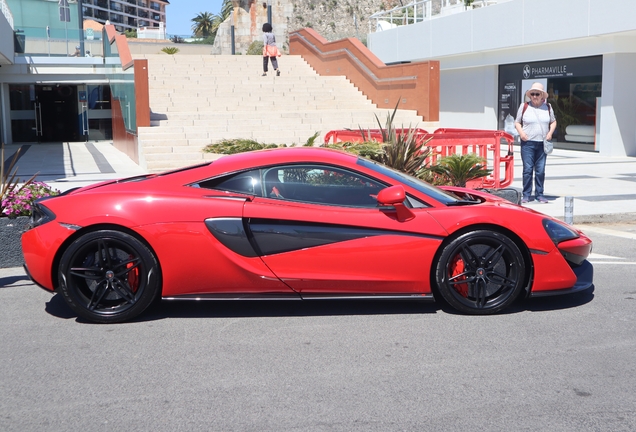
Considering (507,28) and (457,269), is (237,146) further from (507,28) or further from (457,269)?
A: (507,28)

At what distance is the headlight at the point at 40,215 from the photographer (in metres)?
5.66

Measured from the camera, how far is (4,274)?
24.8 feet

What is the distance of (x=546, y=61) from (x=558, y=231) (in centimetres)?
1961

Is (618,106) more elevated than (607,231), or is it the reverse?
(618,106)

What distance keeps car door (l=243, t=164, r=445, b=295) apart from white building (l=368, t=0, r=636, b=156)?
16011 millimetres

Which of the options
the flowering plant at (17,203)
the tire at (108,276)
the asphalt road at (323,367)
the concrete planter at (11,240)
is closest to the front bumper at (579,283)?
the asphalt road at (323,367)

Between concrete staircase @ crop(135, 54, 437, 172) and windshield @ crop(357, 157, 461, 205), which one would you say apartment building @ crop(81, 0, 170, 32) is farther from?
windshield @ crop(357, 157, 461, 205)

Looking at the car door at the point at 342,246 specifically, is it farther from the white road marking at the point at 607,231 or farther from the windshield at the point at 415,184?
the white road marking at the point at 607,231

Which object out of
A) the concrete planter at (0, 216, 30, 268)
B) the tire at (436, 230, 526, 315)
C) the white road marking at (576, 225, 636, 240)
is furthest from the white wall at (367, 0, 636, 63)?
the concrete planter at (0, 216, 30, 268)

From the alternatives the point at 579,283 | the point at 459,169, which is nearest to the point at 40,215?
the point at 579,283

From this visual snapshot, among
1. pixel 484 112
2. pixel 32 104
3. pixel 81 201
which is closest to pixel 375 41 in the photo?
pixel 484 112

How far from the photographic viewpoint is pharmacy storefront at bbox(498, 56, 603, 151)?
21859 millimetres

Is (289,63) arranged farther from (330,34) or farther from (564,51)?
(330,34)

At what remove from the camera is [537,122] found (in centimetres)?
1148
